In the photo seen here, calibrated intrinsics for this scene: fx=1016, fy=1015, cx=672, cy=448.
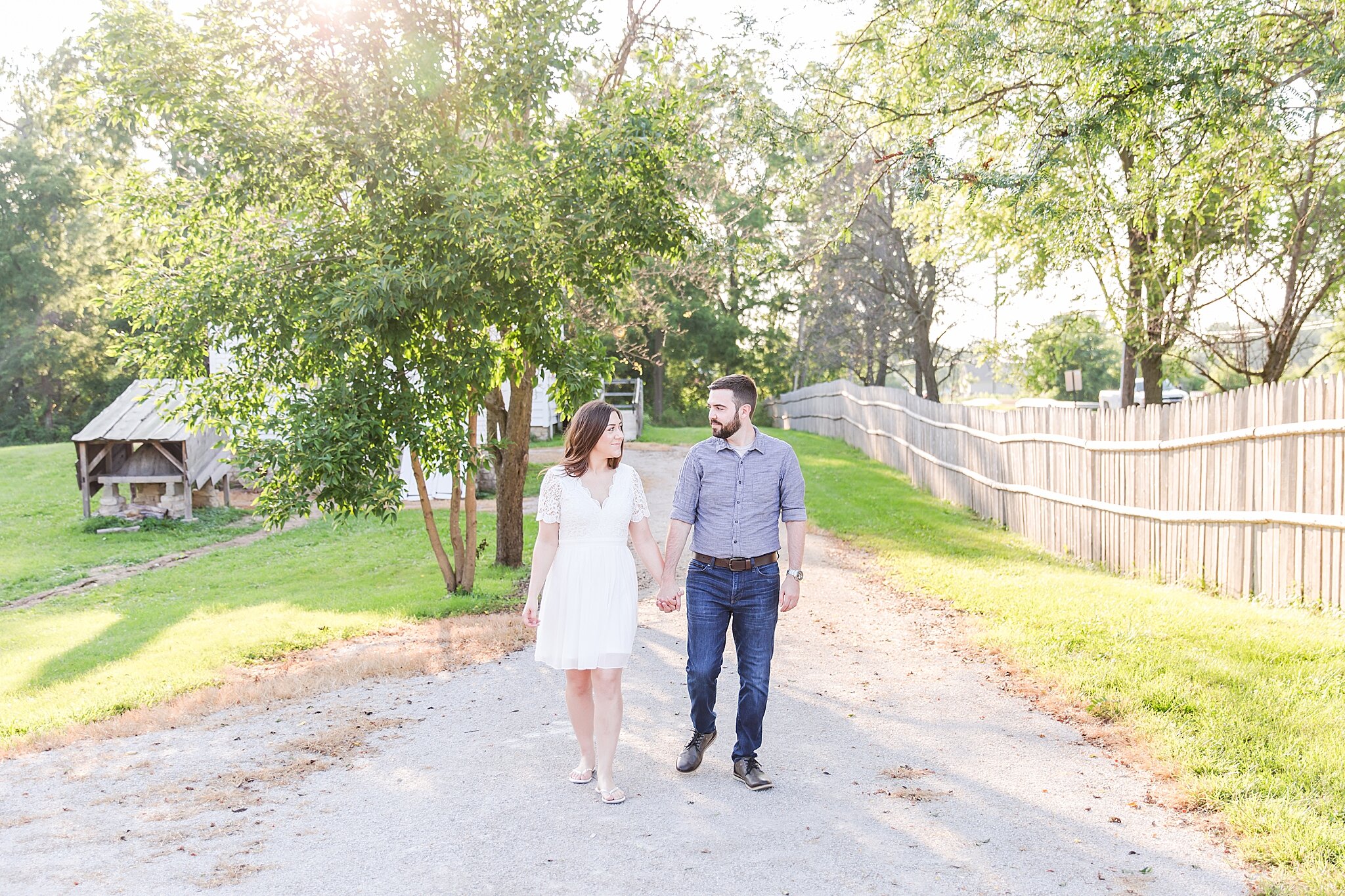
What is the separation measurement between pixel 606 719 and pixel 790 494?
141 centimetres

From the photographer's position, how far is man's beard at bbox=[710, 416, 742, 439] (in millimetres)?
4957

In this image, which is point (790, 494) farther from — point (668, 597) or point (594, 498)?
point (594, 498)

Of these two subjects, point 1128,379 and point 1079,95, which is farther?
Result: point 1128,379

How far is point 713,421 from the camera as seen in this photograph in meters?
4.95

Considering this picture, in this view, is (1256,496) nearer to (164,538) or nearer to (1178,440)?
(1178,440)

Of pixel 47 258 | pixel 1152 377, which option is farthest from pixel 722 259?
pixel 47 258

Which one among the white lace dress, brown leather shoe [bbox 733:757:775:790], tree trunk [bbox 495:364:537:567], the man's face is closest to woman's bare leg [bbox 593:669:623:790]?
the white lace dress

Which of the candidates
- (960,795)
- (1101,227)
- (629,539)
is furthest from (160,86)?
(1101,227)

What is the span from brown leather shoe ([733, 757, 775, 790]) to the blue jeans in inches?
1.4

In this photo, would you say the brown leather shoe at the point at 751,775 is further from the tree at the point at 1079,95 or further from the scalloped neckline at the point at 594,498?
the tree at the point at 1079,95

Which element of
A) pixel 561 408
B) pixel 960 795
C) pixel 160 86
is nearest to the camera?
pixel 960 795

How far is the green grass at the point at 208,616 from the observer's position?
8344 mm

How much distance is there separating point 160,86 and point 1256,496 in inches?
401

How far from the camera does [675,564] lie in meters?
4.93
